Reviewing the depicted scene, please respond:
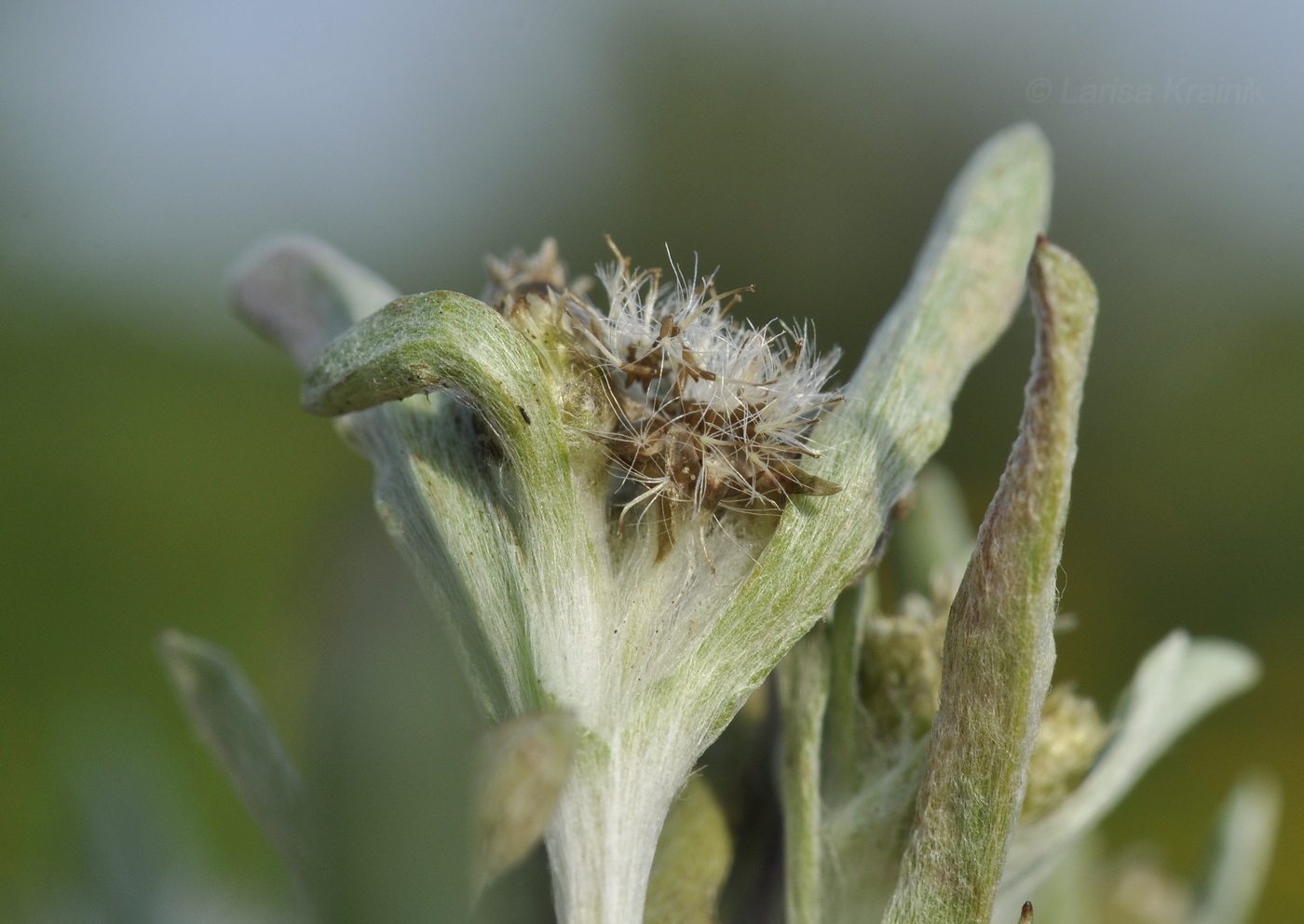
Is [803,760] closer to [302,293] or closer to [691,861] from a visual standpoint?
[691,861]

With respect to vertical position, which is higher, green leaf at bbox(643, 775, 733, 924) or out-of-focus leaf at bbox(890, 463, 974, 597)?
green leaf at bbox(643, 775, 733, 924)

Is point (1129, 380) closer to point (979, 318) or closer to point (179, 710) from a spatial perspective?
point (179, 710)

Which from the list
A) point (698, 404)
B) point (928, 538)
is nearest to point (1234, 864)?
point (928, 538)

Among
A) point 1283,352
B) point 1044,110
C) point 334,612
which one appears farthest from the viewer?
point 1044,110

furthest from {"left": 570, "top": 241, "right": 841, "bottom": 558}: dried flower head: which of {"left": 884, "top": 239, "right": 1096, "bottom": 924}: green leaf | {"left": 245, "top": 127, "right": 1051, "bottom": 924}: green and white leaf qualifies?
{"left": 884, "top": 239, "right": 1096, "bottom": 924}: green leaf

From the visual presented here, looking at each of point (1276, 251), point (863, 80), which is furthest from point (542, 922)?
point (863, 80)

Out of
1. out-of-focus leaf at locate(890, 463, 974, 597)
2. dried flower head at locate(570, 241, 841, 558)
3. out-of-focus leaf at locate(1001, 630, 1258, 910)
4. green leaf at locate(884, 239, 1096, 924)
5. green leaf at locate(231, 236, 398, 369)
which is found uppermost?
green leaf at locate(231, 236, 398, 369)

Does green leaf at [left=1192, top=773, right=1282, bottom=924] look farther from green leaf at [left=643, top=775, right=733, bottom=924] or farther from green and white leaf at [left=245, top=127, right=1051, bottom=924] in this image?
green and white leaf at [left=245, top=127, right=1051, bottom=924]
